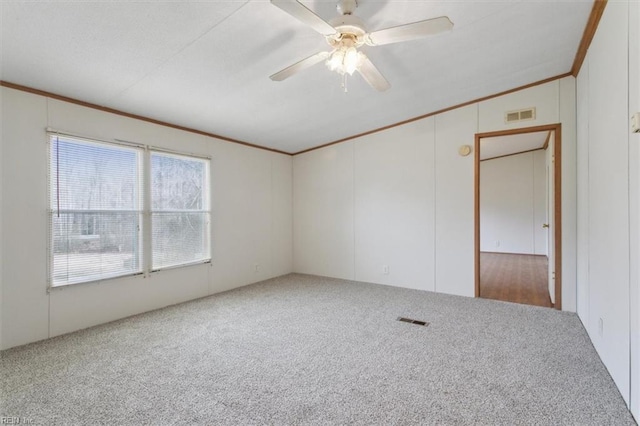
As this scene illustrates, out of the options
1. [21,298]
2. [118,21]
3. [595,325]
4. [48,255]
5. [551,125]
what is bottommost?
[595,325]

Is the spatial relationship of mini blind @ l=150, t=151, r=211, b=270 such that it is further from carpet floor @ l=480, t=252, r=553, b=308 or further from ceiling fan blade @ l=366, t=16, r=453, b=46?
carpet floor @ l=480, t=252, r=553, b=308

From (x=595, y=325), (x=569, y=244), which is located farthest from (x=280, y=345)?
(x=569, y=244)

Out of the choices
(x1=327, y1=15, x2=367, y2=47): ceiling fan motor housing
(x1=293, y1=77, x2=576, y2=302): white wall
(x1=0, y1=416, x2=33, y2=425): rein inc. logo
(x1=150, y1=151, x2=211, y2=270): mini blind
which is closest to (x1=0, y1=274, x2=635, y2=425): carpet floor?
(x1=0, y1=416, x2=33, y2=425): rein inc. logo

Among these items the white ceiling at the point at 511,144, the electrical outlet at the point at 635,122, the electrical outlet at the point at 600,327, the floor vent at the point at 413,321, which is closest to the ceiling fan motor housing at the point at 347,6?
the electrical outlet at the point at 635,122

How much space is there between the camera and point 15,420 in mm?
1721

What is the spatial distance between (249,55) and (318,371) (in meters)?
2.61

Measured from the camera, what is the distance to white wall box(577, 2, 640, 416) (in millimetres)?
1759

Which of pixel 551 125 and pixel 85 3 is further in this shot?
pixel 551 125

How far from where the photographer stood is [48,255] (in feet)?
9.18

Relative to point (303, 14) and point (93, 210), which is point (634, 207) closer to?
point (303, 14)

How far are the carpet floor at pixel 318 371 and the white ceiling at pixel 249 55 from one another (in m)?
2.40

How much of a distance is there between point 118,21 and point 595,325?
4390 mm

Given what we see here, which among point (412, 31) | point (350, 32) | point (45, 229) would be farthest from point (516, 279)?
point (45, 229)

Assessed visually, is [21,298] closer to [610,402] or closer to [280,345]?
[280,345]
